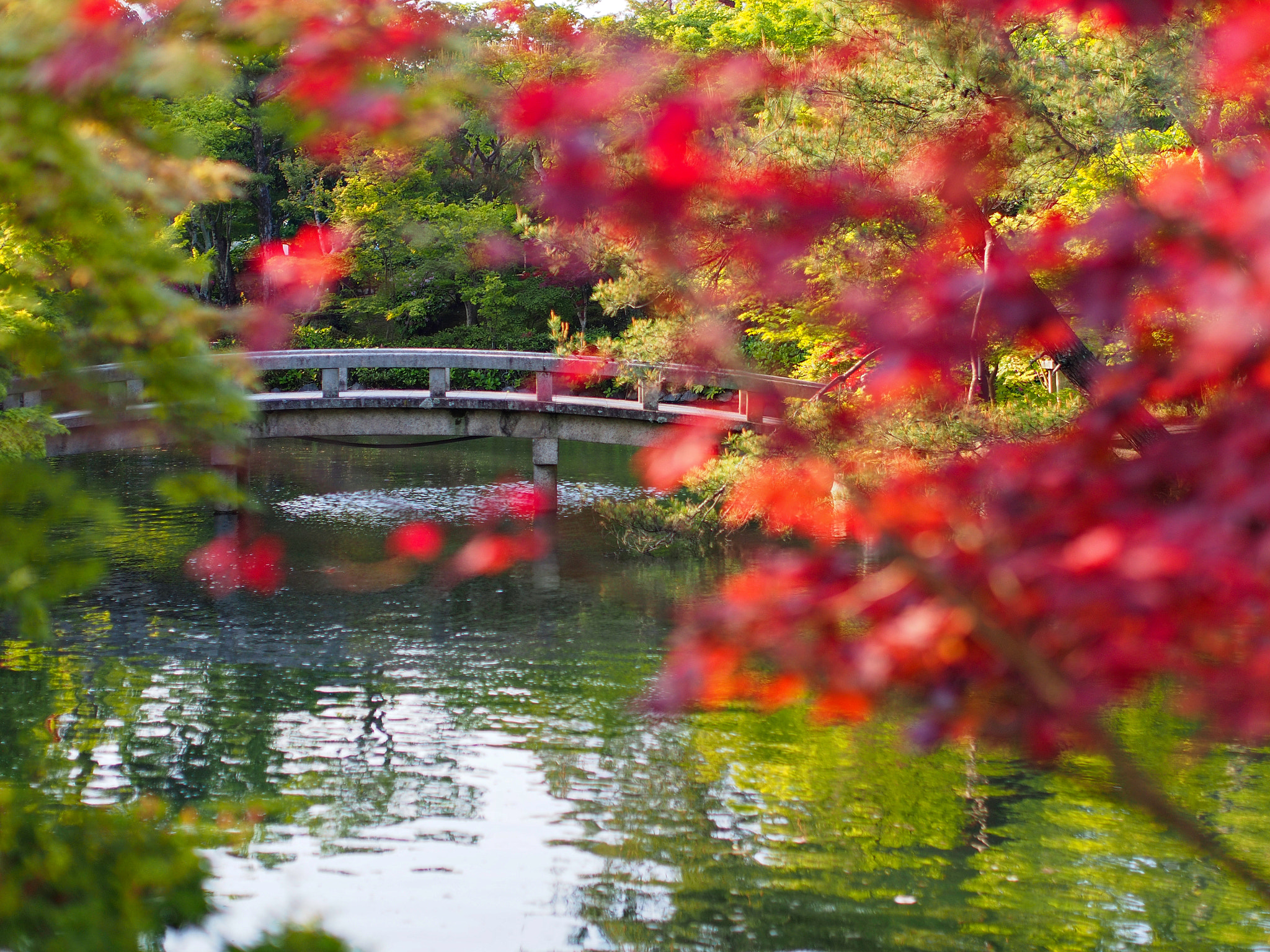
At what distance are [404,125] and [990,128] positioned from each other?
818 centimetres

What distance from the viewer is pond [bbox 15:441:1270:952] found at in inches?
210

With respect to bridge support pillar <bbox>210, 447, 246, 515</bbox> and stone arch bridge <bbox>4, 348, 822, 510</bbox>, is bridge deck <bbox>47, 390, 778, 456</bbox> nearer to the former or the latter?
stone arch bridge <bbox>4, 348, 822, 510</bbox>

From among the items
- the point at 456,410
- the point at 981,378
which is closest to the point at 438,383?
the point at 456,410

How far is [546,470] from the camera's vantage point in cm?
1579

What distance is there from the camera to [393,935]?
5156 millimetres

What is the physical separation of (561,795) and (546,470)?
30.5 feet

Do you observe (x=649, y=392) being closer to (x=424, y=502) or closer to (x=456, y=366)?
(x=456, y=366)

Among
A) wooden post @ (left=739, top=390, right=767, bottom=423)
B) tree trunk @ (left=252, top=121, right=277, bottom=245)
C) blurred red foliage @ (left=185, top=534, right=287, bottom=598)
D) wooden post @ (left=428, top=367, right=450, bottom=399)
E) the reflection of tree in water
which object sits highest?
tree trunk @ (left=252, top=121, right=277, bottom=245)

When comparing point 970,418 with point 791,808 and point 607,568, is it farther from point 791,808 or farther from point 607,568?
point 607,568

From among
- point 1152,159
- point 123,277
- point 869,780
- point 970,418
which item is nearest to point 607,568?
point 970,418

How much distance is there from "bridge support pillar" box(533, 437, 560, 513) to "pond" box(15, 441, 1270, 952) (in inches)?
183

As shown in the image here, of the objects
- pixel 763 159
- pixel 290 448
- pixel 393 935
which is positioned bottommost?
pixel 393 935

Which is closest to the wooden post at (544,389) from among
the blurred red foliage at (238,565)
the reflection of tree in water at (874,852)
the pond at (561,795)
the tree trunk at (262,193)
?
the blurred red foliage at (238,565)

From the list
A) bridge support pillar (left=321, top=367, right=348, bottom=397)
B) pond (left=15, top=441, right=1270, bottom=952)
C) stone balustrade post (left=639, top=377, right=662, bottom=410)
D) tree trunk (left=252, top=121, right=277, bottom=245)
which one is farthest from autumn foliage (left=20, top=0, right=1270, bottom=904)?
tree trunk (left=252, top=121, right=277, bottom=245)
